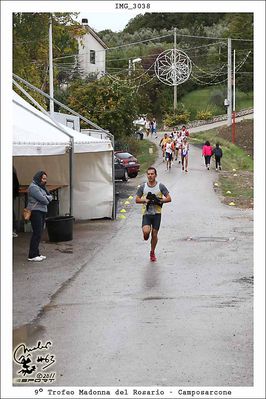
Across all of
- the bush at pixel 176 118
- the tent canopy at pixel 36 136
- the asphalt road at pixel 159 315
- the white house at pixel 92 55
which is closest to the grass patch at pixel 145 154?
the white house at pixel 92 55

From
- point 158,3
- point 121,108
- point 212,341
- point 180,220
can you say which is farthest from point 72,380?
point 121,108

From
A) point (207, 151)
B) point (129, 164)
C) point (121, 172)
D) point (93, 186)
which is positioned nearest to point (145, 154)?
point (207, 151)

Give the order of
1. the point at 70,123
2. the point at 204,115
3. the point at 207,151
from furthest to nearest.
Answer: the point at 204,115, the point at 207,151, the point at 70,123

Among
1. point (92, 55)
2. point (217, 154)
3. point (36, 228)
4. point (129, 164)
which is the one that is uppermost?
point (92, 55)

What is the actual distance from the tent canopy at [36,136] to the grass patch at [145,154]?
16.7m

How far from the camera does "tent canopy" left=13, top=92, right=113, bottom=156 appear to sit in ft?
41.7

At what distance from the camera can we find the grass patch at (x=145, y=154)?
110ft

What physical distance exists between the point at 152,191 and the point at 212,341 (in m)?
4.72

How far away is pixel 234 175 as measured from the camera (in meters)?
28.3

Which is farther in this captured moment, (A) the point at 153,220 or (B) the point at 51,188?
(B) the point at 51,188

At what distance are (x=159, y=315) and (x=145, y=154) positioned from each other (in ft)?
98.4

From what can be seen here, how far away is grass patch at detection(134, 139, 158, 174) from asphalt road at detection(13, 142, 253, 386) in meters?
18.2

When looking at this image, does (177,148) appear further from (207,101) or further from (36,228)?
(207,101)

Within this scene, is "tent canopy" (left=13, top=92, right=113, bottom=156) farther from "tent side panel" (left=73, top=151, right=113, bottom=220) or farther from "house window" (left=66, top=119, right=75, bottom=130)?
"house window" (left=66, top=119, right=75, bottom=130)
